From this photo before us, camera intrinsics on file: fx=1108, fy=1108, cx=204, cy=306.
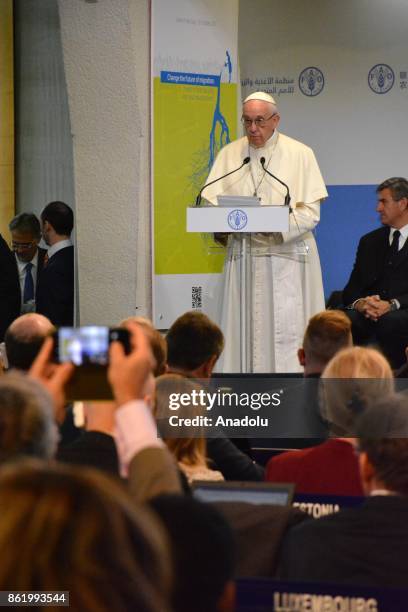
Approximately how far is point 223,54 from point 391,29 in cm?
234

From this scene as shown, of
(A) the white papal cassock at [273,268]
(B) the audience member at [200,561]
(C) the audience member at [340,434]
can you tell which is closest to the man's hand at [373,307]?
(A) the white papal cassock at [273,268]

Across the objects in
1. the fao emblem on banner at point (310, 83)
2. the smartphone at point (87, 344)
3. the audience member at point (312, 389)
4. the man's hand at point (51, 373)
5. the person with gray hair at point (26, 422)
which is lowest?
the audience member at point (312, 389)

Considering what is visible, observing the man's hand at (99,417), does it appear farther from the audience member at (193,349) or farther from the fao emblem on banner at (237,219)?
the fao emblem on banner at (237,219)

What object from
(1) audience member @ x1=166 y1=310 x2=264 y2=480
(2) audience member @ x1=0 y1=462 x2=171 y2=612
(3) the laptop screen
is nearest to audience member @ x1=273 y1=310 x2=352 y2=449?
(1) audience member @ x1=166 y1=310 x2=264 y2=480

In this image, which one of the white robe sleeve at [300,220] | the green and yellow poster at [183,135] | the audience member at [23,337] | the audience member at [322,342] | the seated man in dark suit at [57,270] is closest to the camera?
the audience member at [23,337]

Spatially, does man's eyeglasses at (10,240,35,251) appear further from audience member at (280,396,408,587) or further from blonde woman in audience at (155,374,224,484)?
audience member at (280,396,408,587)

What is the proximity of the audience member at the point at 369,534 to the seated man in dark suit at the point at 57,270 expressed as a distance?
511 cm

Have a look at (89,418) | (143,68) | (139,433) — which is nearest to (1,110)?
(143,68)

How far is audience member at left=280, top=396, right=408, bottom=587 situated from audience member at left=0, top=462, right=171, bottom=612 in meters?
0.93

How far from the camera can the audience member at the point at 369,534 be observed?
2000mm

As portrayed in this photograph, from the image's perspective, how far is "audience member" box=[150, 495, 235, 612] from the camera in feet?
4.47

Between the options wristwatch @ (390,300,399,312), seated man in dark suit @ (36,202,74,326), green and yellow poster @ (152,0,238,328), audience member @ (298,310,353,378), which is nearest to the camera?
audience member @ (298,310,353,378)

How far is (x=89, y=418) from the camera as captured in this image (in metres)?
2.38

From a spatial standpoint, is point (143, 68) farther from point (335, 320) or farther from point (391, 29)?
point (335, 320)
